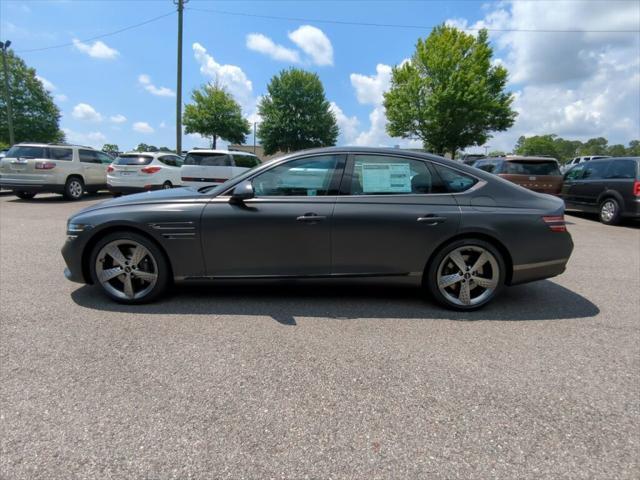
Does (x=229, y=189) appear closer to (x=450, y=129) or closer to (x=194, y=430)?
(x=194, y=430)

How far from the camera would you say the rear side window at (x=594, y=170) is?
9938mm

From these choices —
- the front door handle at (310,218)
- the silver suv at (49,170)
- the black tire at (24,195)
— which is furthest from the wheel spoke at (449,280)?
the black tire at (24,195)

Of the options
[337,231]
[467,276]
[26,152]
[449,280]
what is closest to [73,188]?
[26,152]

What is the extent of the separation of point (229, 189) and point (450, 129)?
29.8m

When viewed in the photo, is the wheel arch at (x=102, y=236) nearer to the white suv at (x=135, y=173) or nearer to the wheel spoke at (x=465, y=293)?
the wheel spoke at (x=465, y=293)

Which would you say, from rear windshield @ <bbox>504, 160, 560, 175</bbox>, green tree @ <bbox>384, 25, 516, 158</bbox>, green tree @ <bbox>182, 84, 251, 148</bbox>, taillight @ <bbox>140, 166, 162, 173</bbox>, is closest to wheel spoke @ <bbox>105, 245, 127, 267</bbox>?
taillight @ <bbox>140, 166, 162, 173</bbox>

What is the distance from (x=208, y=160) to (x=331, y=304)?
8.98 meters

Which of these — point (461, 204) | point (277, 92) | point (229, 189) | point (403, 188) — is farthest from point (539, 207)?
point (277, 92)

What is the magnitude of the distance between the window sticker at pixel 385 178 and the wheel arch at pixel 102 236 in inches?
77.9

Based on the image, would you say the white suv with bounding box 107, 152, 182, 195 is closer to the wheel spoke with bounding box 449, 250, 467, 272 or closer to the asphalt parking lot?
the asphalt parking lot

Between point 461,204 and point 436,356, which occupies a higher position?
point 461,204

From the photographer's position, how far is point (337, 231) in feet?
11.6

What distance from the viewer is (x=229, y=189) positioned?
3625mm

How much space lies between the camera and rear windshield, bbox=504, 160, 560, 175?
1033 cm
